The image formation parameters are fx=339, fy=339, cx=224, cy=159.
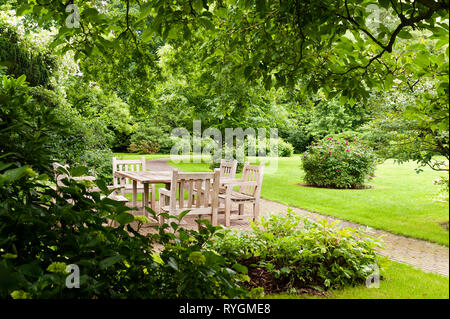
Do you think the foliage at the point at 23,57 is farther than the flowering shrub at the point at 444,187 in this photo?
Yes

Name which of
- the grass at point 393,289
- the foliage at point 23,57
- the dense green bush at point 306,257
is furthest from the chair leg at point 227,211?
the foliage at point 23,57

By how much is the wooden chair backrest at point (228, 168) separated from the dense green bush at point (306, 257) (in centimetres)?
316

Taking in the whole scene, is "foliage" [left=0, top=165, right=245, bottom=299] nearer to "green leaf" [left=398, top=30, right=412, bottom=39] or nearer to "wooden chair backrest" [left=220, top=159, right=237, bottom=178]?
"green leaf" [left=398, top=30, right=412, bottom=39]

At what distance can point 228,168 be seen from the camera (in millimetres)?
6895

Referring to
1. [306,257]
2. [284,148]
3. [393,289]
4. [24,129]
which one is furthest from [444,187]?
[284,148]

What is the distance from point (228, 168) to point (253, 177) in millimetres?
1003

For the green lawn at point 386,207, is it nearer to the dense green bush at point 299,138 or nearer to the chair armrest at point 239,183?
the chair armrest at point 239,183

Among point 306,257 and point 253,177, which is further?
point 253,177

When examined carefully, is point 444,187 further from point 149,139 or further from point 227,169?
point 149,139

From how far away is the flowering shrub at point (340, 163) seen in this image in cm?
1006

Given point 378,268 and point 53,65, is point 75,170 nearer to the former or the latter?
point 378,268

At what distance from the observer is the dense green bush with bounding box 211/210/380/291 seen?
2.88m

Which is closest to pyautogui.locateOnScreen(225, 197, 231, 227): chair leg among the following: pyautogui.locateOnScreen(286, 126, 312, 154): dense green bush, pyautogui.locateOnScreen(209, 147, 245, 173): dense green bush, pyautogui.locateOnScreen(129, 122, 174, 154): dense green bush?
pyautogui.locateOnScreen(209, 147, 245, 173): dense green bush

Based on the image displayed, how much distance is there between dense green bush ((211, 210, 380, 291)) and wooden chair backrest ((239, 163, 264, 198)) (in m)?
2.38
